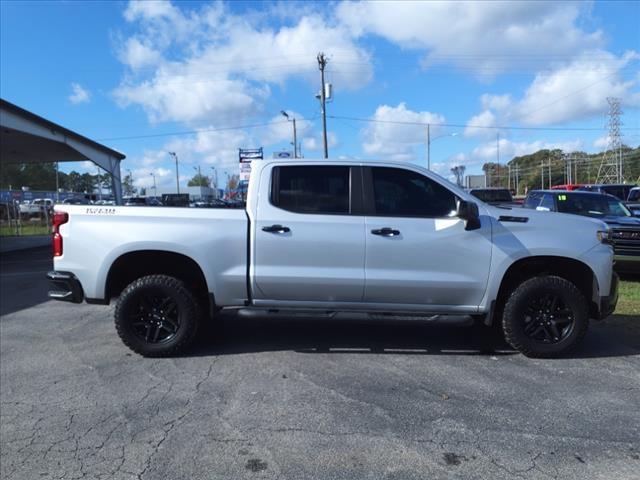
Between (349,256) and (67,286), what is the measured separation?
9.56 feet

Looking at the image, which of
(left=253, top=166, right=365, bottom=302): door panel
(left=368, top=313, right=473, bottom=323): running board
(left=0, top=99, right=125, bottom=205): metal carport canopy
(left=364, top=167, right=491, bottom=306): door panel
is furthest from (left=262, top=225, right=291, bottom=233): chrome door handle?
(left=0, top=99, right=125, bottom=205): metal carport canopy

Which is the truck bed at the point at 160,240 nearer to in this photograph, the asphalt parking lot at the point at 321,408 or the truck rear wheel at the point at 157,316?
the truck rear wheel at the point at 157,316

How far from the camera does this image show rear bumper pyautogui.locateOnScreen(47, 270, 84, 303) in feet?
17.6

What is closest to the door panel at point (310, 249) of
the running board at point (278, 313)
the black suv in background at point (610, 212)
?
the running board at point (278, 313)

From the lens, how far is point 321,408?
4.11 metres

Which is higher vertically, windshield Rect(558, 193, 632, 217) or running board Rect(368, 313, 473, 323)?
windshield Rect(558, 193, 632, 217)

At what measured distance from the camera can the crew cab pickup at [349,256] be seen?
5.09 m

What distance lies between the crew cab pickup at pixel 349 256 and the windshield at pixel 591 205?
19.9 feet

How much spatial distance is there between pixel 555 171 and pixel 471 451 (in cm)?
10631

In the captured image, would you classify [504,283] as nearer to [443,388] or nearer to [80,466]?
[443,388]

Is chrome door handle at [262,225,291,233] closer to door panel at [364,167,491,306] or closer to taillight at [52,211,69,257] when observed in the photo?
door panel at [364,167,491,306]

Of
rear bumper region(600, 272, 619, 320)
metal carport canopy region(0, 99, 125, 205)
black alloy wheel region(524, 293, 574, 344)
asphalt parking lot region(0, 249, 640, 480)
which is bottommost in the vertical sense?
asphalt parking lot region(0, 249, 640, 480)

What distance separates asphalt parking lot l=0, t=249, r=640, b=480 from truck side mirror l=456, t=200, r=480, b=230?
4.50ft

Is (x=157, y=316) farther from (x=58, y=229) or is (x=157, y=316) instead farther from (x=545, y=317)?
(x=545, y=317)
